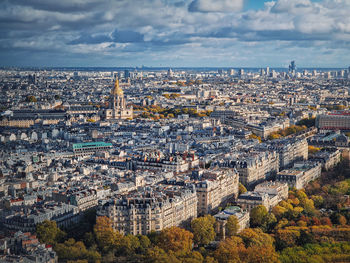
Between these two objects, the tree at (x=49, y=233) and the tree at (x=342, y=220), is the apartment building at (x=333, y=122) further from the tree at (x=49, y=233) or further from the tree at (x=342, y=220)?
the tree at (x=49, y=233)

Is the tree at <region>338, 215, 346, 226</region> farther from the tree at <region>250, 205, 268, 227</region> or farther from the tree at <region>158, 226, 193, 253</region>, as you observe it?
the tree at <region>158, 226, 193, 253</region>

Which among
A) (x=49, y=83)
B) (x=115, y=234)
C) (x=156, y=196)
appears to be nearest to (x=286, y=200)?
(x=156, y=196)

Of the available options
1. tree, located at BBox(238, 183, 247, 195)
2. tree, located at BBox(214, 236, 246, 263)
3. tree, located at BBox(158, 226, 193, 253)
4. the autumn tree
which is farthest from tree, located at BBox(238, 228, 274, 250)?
tree, located at BBox(238, 183, 247, 195)

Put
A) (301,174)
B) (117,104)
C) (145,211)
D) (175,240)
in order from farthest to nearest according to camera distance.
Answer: (117,104) → (301,174) → (145,211) → (175,240)

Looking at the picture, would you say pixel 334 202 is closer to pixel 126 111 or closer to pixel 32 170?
pixel 32 170

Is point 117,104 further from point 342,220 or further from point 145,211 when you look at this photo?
point 145,211

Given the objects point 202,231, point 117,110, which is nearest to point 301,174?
point 202,231

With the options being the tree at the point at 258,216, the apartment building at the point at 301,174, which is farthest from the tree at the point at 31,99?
the tree at the point at 258,216
